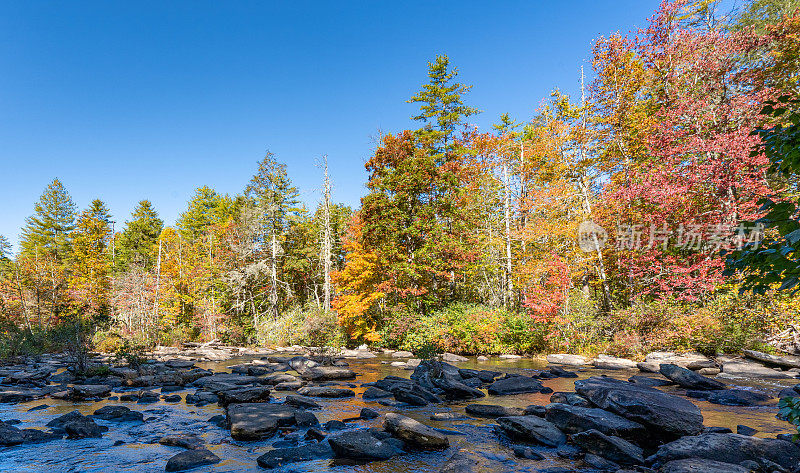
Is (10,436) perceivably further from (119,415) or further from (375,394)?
(375,394)

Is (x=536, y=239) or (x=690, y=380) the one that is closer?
(x=690, y=380)

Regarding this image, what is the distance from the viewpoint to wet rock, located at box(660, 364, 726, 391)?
962 cm


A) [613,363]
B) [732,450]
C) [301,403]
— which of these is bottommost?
[613,363]

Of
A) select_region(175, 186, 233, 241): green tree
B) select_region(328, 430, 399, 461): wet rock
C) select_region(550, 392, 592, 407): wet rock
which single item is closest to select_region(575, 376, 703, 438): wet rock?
select_region(550, 392, 592, 407): wet rock

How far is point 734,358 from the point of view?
12602 millimetres

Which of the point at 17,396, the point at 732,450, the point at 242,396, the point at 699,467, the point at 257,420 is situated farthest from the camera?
the point at 17,396

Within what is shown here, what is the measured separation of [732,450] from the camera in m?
4.93

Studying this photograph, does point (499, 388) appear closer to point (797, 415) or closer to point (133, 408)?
point (797, 415)

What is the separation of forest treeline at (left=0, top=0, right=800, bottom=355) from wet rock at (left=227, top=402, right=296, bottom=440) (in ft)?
32.6

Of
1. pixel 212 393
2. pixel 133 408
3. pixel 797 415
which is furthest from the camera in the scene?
pixel 212 393

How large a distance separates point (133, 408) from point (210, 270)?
79.4 feet

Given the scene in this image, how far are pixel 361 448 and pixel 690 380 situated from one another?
31.8 feet

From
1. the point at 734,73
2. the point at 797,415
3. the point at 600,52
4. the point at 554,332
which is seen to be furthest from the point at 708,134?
the point at 797,415

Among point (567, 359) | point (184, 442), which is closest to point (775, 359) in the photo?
point (567, 359)
